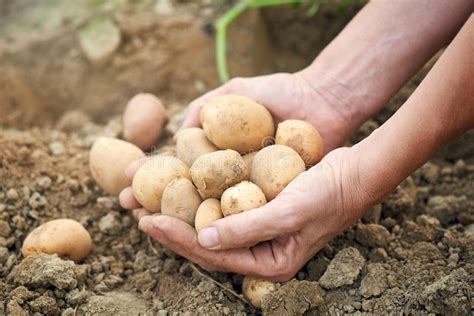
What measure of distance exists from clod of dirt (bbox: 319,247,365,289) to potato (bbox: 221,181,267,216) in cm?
26

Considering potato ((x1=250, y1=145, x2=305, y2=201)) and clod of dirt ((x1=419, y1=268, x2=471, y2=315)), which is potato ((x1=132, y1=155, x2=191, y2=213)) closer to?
potato ((x1=250, y1=145, x2=305, y2=201))

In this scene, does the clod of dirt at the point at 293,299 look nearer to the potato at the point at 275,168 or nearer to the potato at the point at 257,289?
the potato at the point at 257,289

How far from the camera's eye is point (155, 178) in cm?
165

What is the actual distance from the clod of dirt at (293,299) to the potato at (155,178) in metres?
0.41

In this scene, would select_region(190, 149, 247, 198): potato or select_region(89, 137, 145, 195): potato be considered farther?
select_region(89, 137, 145, 195): potato

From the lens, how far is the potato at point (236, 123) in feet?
5.61

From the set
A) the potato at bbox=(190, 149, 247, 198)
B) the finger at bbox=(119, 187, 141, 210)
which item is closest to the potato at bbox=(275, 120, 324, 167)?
the potato at bbox=(190, 149, 247, 198)

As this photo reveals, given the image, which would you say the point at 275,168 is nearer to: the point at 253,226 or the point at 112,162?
the point at 253,226

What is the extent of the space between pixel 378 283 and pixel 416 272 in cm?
11

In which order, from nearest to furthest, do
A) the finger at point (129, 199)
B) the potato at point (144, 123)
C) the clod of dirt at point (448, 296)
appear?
the clod of dirt at point (448, 296)
the finger at point (129, 199)
the potato at point (144, 123)

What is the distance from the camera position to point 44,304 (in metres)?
1.50

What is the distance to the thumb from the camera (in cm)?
145

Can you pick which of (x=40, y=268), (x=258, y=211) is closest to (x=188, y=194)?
(x=258, y=211)

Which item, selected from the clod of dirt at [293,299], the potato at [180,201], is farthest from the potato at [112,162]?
the clod of dirt at [293,299]
